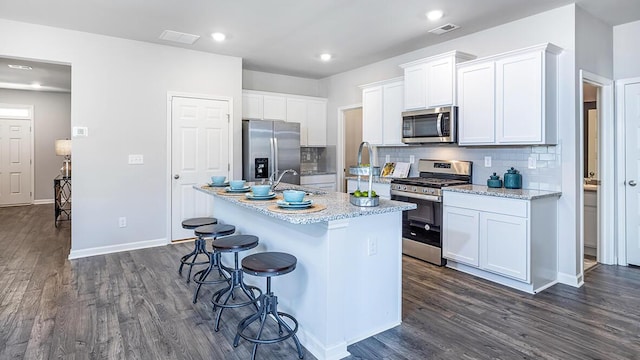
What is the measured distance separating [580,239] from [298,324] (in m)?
2.90

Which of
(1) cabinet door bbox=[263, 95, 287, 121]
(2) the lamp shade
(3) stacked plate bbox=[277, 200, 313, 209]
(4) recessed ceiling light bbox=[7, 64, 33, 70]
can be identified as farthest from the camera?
(2) the lamp shade

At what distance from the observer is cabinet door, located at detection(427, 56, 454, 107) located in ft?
13.4

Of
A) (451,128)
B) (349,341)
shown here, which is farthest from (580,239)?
(349,341)

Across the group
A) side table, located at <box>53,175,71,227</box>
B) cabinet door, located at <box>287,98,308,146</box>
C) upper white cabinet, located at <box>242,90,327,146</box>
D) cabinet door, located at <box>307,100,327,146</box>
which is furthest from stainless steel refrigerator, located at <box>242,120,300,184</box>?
side table, located at <box>53,175,71,227</box>

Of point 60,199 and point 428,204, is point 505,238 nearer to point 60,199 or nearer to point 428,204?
point 428,204

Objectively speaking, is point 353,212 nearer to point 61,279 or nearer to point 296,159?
point 61,279

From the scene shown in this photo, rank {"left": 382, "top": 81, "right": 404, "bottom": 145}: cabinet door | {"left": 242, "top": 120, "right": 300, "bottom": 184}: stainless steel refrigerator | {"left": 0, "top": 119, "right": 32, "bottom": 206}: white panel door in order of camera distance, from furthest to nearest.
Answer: {"left": 0, "top": 119, "right": 32, "bottom": 206}: white panel door, {"left": 242, "top": 120, "right": 300, "bottom": 184}: stainless steel refrigerator, {"left": 382, "top": 81, "right": 404, "bottom": 145}: cabinet door

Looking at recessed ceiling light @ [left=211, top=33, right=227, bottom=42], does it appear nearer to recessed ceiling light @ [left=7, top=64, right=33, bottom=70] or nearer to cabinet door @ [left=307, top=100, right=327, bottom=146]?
cabinet door @ [left=307, top=100, right=327, bottom=146]

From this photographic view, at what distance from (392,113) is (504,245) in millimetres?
2260

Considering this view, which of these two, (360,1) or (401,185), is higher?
(360,1)

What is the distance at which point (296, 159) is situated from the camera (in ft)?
19.5

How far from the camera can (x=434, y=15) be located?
12.2 ft

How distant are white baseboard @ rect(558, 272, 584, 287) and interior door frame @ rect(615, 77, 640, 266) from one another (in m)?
1.02

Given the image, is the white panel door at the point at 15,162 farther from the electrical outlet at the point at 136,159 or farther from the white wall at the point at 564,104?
the white wall at the point at 564,104
